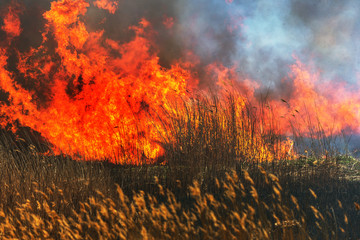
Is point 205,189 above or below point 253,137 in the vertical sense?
below

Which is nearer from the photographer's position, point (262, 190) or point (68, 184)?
point (68, 184)

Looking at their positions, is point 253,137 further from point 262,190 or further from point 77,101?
point 77,101

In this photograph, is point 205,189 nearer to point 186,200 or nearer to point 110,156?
point 186,200

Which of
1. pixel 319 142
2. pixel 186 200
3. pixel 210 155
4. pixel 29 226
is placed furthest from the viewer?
pixel 319 142

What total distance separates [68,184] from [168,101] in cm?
235

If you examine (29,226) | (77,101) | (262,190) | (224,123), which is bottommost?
(29,226)

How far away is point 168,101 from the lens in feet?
20.8

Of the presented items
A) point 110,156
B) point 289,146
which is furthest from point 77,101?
point 289,146

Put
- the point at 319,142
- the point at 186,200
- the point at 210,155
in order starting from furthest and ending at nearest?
the point at 319,142 < the point at 210,155 < the point at 186,200

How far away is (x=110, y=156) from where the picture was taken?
254 inches

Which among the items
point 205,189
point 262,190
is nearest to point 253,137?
point 262,190

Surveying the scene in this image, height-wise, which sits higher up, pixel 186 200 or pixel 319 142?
pixel 319 142

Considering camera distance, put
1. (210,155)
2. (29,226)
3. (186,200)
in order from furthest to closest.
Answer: (210,155) < (186,200) < (29,226)

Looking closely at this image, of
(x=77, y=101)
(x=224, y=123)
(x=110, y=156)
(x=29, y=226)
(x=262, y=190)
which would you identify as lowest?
(x=29, y=226)
